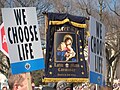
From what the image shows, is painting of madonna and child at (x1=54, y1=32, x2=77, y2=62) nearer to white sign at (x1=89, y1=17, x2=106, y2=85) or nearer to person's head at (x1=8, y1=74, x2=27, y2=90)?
white sign at (x1=89, y1=17, x2=106, y2=85)

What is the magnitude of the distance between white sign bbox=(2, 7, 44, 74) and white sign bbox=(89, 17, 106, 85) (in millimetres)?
1101

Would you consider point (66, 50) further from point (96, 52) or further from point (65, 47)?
point (96, 52)

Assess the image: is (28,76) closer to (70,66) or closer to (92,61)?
(92,61)

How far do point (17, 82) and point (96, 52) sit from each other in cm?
201

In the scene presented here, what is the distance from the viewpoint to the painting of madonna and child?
13.5 metres

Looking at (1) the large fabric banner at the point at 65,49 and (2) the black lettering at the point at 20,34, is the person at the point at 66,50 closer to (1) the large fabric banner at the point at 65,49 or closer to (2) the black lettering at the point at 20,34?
(1) the large fabric banner at the point at 65,49

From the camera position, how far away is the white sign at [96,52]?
678cm

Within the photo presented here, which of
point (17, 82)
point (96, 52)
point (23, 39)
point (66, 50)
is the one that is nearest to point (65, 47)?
point (66, 50)

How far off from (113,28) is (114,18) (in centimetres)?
76

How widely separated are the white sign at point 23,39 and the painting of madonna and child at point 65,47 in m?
7.43

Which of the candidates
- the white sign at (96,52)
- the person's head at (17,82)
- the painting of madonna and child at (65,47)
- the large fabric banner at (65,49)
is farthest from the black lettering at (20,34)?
the painting of madonna and child at (65,47)

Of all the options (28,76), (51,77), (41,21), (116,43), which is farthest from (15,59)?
(116,43)

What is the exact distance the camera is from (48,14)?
14.0 metres

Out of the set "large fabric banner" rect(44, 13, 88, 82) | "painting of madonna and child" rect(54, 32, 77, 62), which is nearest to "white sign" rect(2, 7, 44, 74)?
"large fabric banner" rect(44, 13, 88, 82)
